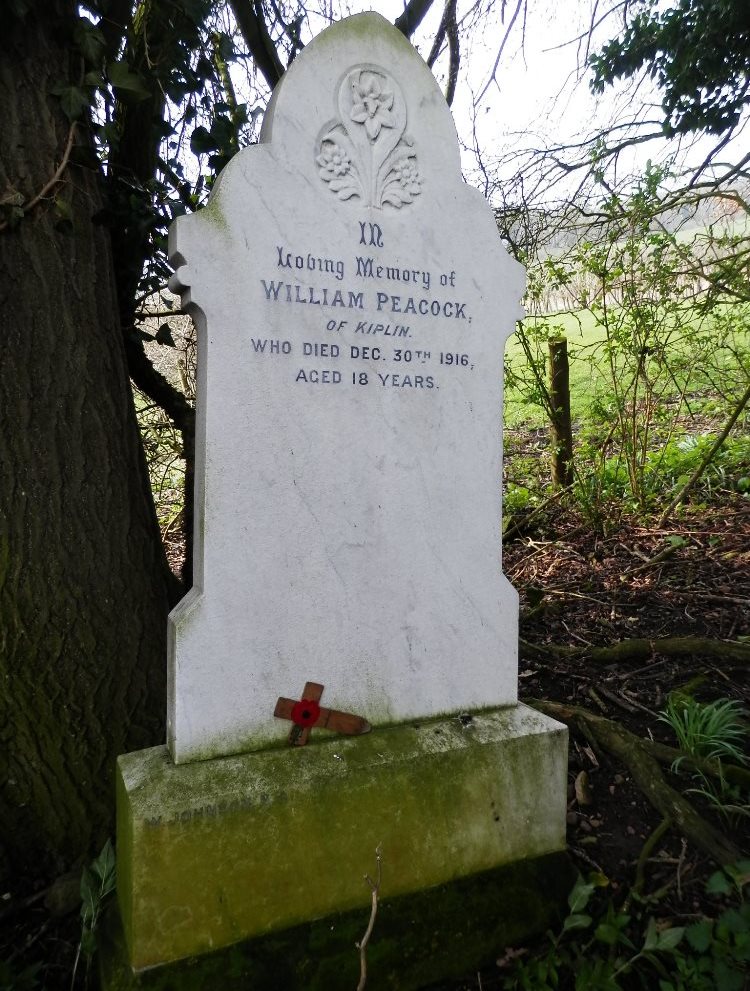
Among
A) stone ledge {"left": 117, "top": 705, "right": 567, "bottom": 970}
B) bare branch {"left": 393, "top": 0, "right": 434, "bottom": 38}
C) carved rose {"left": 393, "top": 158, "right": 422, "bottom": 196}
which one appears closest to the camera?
stone ledge {"left": 117, "top": 705, "right": 567, "bottom": 970}

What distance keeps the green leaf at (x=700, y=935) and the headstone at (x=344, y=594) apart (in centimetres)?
46

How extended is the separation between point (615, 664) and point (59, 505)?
2.91 metres

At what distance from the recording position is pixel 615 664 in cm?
388

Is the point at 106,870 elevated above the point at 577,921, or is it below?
above

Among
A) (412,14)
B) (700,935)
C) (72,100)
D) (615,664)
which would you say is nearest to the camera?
(700,935)

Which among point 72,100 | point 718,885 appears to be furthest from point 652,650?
point 72,100

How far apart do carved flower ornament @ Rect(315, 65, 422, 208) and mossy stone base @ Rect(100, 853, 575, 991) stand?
2.22m

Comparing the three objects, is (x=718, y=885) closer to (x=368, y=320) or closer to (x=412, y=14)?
(x=368, y=320)

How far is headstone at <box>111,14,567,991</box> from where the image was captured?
2.04m

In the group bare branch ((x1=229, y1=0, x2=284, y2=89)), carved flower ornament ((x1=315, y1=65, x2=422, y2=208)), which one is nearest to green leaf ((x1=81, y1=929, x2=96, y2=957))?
carved flower ornament ((x1=315, y1=65, x2=422, y2=208))

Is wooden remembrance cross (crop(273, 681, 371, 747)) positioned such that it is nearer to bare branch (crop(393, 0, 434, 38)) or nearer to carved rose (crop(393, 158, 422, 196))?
carved rose (crop(393, 158, 422, 196))

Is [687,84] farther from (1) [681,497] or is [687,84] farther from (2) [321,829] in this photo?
(2) [321,829]

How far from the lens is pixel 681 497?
5.82 meters

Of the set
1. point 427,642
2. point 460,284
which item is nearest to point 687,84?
point 460,284
